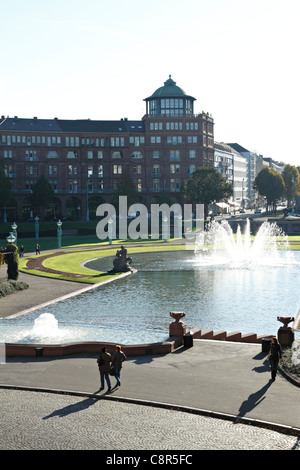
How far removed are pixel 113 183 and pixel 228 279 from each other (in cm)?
8403

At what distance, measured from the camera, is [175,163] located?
131750mm

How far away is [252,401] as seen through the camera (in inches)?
711

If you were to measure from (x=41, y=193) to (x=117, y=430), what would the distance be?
346 ft

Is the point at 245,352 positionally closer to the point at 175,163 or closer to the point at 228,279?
the point at 228,279

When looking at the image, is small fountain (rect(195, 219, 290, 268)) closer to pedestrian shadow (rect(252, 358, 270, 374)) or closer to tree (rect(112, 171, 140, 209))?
tree (rect(112, 171, 140, 209))

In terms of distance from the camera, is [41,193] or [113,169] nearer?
[41,193]

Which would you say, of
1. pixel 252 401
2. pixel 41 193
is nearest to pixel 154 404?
pixel 252 401

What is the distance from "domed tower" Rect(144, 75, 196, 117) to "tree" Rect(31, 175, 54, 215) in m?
29.8

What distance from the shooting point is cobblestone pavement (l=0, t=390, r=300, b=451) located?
Answer: 14.9 m

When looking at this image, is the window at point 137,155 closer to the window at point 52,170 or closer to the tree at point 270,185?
the window at point 52,170

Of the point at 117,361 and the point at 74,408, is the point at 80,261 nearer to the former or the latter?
the point at 117,361

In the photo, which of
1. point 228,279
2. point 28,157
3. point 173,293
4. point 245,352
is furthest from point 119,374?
point 28,157

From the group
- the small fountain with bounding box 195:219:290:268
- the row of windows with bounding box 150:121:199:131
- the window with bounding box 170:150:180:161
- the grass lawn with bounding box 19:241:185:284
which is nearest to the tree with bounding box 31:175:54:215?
the row of windows with bounding box 150:121:199:131

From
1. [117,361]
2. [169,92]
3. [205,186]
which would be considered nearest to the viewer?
[117,361]
